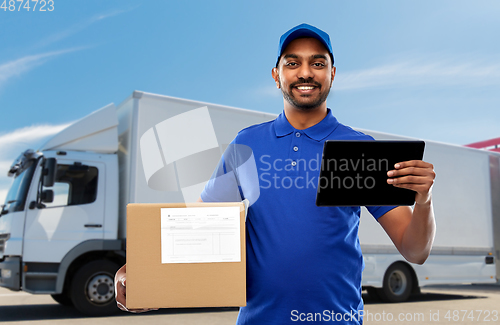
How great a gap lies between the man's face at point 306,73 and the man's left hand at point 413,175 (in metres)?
0.41

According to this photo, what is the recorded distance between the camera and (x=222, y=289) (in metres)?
1.31

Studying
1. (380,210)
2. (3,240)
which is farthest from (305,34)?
(3,240)

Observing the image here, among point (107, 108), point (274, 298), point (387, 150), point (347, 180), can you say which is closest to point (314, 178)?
point (347, 180)

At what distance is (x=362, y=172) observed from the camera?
1313 mm

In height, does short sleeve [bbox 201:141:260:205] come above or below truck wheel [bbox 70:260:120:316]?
above

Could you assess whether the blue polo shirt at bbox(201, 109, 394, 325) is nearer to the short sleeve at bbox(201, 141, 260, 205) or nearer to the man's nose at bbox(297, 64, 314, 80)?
the short sleeve at bbox(201, 141, 260, 205)

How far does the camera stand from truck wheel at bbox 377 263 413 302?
29.2 ft

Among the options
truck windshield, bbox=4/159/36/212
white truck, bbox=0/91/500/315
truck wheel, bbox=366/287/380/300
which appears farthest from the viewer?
truck wheel, bbox=366/287/380/300

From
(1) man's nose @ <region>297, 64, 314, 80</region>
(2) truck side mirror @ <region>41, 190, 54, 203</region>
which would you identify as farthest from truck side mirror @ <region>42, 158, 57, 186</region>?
(1) man's nose @ <region>297, 64, 314, 80</region>

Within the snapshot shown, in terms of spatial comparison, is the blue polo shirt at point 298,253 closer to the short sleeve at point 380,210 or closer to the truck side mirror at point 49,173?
the short sleeve at point 380,210

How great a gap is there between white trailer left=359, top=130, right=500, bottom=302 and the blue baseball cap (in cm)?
744

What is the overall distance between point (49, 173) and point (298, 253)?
617 centimetres

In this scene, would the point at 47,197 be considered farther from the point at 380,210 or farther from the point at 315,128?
the point at 380,210

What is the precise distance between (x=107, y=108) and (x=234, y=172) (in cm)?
631
